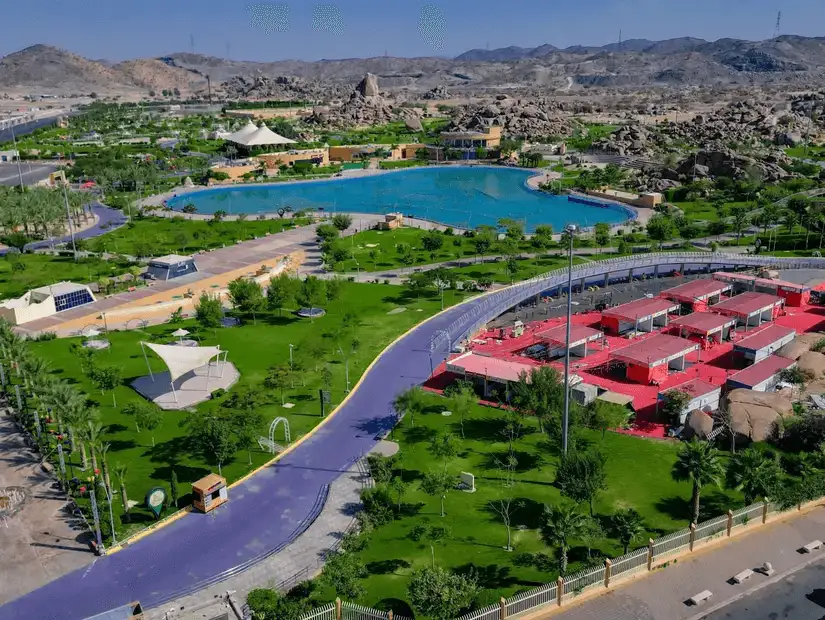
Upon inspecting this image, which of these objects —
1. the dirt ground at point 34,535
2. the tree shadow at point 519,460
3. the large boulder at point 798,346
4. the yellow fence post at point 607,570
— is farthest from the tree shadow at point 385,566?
the large boulder at point 798,346

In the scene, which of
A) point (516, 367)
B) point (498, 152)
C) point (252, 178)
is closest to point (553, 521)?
point (516, 367)

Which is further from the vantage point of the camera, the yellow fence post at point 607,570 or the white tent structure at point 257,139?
the white tent structure at point 257,139

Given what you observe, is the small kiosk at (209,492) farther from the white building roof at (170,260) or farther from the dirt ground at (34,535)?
the white building roof at (170,260)

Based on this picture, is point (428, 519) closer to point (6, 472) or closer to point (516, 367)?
point (516, 367)

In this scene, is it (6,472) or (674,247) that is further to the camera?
(674,247)

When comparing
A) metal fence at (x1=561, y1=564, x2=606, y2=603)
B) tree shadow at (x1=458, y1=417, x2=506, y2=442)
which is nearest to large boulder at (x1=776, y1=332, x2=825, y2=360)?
tree shadow at (x1=458, y1=417, x2=506, y2=442)

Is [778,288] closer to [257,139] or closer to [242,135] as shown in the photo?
[257,139]
